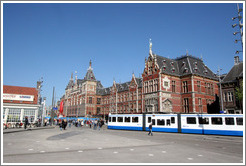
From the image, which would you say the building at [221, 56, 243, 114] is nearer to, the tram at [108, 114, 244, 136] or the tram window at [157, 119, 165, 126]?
the tram at [108, 114, 244, 136]

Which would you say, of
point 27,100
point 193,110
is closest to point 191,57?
point 193,110

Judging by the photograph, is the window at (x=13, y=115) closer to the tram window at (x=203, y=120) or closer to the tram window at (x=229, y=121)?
the tram window at (x=203, y=120)

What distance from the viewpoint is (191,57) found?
47.6 m

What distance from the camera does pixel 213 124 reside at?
23.3 meters

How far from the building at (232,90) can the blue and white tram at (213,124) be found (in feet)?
44.9

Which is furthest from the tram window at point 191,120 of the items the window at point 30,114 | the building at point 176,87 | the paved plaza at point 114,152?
the window at point 30,114

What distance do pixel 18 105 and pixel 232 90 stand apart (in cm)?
4237

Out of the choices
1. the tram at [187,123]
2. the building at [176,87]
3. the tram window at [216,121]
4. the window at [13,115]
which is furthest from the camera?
the building at [176,87]

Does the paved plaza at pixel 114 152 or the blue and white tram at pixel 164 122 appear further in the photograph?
the blue and white tram at pixel 164 122

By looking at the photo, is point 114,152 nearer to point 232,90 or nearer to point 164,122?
point 164,122

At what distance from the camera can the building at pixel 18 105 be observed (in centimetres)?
3753

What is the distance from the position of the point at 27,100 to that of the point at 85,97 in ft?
114

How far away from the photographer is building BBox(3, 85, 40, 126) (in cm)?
3753

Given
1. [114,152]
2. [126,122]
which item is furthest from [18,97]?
[114,152]
